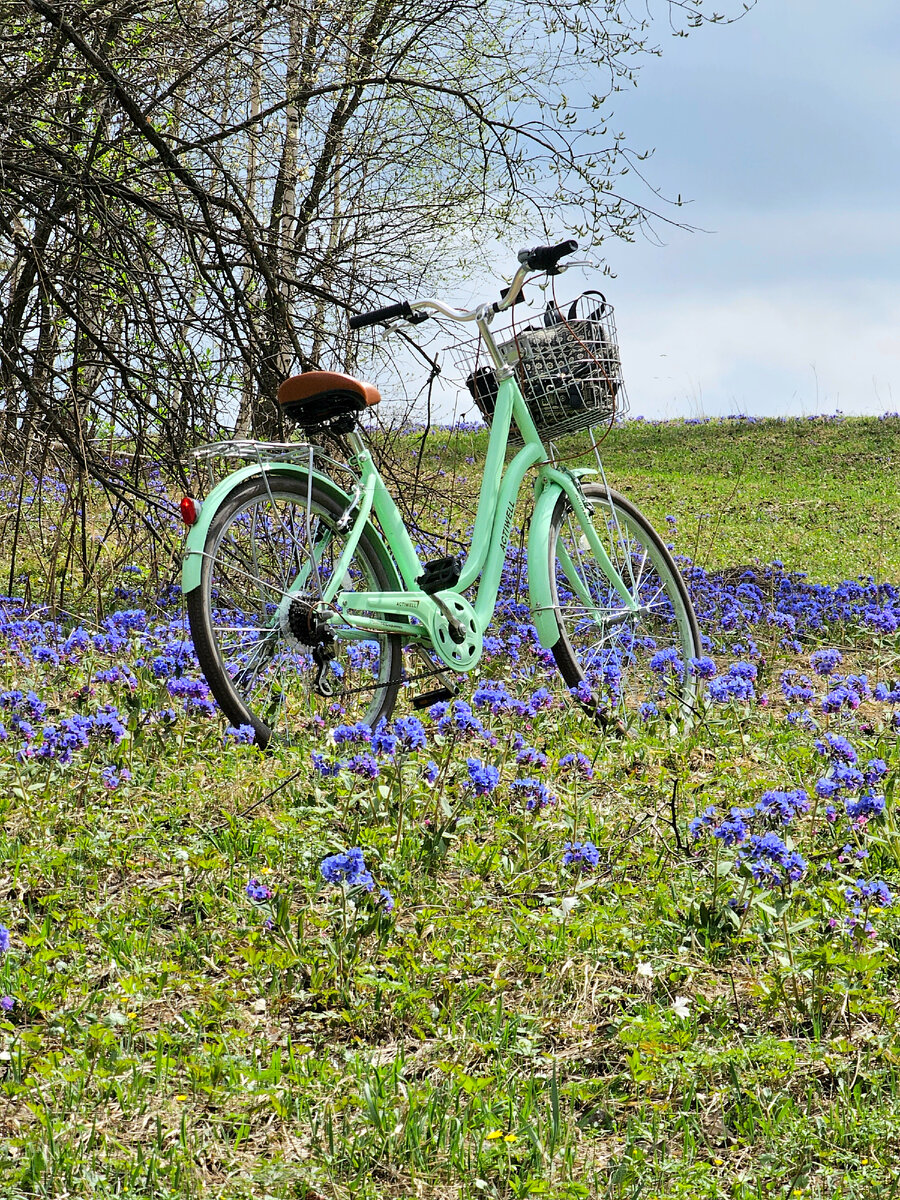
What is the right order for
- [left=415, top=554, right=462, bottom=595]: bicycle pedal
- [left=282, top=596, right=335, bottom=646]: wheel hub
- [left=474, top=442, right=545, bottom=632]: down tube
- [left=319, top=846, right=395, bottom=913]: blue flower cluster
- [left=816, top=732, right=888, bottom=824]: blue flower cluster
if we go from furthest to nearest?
[left=474, top=442, right=545, bottom=632]: down tube → [left=415, top=554, right=462, bottom=595]: bicycle pedal → [left=282, top=596, right=335, bottom=646]: wheel hub → [left=816, top=732, right=888, bottom=824]: blue flower cluster → [left=319, top=846, right=395, bottom=913]: blue flower cluster

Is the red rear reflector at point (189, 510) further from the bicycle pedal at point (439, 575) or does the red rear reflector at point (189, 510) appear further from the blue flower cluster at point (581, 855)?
the blue flower cluster at point (581, 855)

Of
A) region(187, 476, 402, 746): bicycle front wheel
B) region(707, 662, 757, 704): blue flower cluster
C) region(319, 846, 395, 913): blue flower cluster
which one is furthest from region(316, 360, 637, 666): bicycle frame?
region(319, 846, 395, 913): blue flower cluster

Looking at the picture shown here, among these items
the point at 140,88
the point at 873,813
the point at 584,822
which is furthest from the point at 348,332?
the point at 873,813

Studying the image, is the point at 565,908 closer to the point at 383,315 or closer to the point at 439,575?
the point at 439,575

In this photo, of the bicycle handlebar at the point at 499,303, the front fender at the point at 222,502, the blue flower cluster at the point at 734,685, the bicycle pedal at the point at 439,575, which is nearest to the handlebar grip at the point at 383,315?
the bicycle handlebar at the point at 499,303

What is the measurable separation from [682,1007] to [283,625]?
1.92m

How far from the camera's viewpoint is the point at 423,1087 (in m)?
2.42

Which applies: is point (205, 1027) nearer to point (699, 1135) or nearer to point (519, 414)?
point (699, 1135)

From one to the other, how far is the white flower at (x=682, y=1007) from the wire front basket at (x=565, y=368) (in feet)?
8.47

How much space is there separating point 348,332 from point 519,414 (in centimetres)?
159

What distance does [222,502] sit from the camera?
3.85 meters

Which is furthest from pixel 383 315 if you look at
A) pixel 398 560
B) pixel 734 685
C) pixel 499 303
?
pixel 734 685

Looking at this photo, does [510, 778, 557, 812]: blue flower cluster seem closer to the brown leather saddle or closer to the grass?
A: the grass

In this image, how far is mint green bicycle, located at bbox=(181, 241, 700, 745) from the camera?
3947 millimetres
